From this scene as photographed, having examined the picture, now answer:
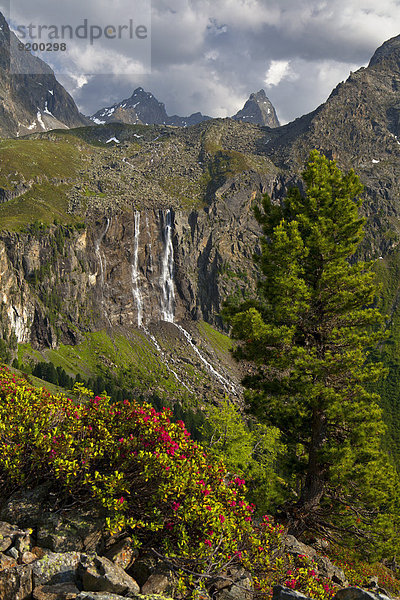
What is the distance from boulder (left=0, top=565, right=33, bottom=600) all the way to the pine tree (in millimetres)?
11249

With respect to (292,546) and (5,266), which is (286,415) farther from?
(5,266)

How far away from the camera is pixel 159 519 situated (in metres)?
9.06

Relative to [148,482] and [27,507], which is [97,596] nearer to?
[148,482]

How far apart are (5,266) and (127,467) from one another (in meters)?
205

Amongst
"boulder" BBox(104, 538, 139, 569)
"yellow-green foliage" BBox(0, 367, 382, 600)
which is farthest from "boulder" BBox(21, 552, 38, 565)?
"boulder" BBox(104, 538, 139, 569)

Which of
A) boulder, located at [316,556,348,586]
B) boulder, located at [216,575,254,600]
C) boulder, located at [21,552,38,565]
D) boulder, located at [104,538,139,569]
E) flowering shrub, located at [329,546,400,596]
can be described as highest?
boulder, located at [21,552,38,565]

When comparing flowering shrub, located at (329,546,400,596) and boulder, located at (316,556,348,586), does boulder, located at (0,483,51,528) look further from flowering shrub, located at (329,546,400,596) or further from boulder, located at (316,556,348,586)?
flowering shrub, located at (329,546,400,596)

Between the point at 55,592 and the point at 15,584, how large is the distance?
83 cm

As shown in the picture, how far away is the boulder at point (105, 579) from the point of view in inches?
288

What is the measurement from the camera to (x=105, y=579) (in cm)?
736

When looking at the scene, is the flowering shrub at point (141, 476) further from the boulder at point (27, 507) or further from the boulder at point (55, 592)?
the boulder at point (55, 592)

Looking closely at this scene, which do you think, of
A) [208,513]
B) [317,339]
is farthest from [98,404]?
[317,339]

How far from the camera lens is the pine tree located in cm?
1540

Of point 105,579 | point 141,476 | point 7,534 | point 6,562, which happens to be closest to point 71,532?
point 7,534
